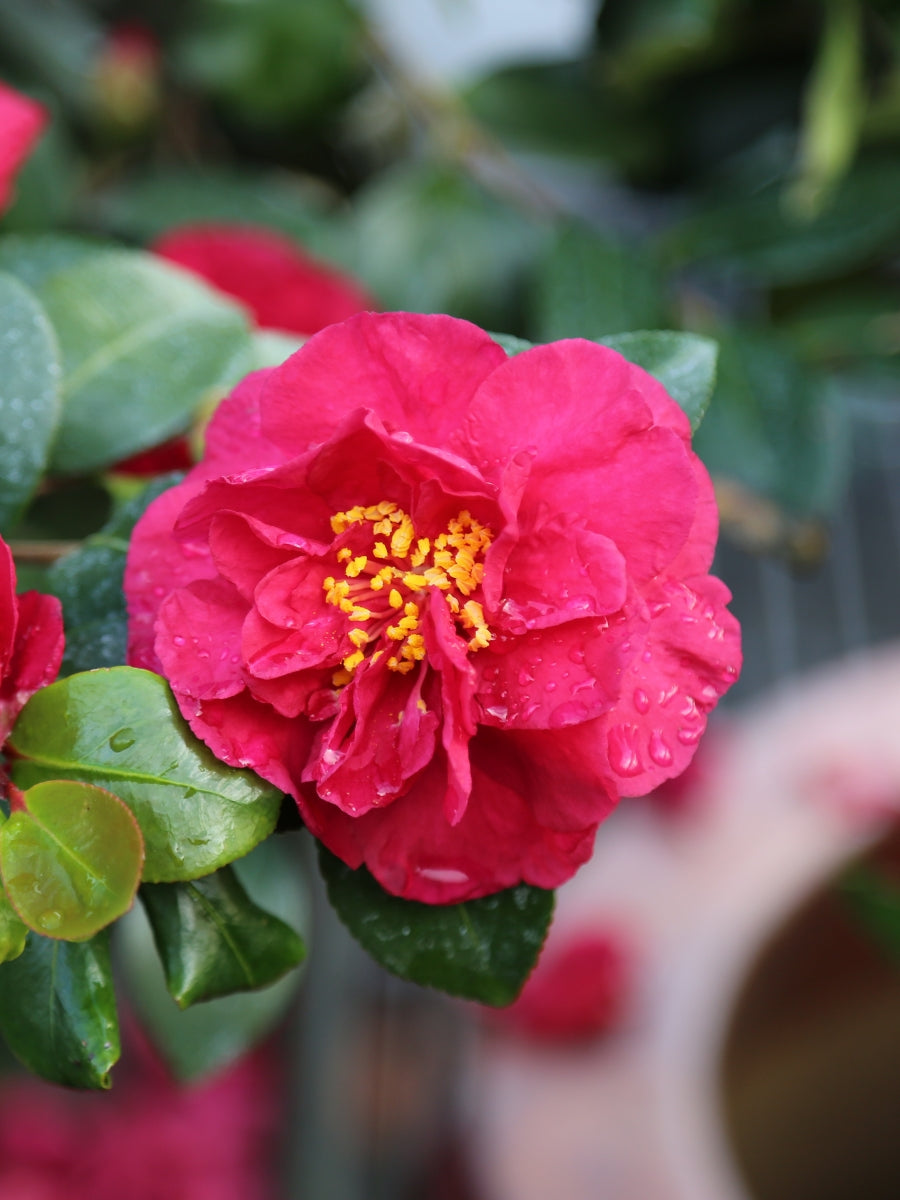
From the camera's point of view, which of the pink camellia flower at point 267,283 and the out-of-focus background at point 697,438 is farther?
the out-of-focus background at point 697,438

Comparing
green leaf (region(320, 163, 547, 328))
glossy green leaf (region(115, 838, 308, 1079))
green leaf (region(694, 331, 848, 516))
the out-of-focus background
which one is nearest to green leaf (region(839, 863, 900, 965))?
the out-of-focus background

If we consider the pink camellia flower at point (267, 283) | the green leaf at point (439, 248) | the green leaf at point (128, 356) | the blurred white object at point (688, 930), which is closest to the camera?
the green leaf at point (128, 356)

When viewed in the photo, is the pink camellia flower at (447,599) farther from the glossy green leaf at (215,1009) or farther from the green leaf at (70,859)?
the glossy green leaf at (215,1009)

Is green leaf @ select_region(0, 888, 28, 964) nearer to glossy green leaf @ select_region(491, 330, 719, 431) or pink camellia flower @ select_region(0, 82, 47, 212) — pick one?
glossy green leaf @ select_region(491, 330, 719, 431)

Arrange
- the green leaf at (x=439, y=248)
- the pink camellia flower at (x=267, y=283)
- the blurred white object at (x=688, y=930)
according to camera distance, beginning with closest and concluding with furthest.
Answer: the pink camellia flower at (x=267, y=283)
the blurred white object at (x=688, y=930)
the green leaf at (x=439, y=248)

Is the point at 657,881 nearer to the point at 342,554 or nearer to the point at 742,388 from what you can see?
the point at 742,388

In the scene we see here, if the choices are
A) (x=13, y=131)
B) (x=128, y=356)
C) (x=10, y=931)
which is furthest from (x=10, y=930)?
(x=13, y=131)

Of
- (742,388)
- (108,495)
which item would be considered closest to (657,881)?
(742,388)

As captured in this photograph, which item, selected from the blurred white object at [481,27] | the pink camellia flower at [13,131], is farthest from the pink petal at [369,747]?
the blurred white object at [481,27]
